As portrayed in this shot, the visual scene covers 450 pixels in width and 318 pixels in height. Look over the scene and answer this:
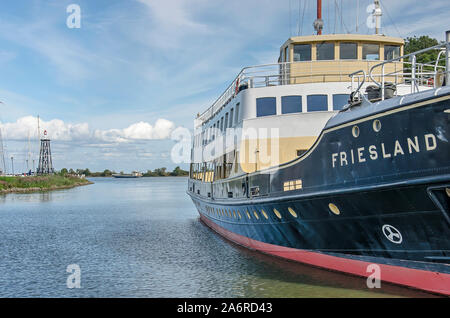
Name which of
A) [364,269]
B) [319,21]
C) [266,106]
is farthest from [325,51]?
[364,269]

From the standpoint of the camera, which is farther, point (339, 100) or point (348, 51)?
point (348, 51)

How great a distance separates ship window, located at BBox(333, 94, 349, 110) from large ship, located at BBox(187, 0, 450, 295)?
3cm

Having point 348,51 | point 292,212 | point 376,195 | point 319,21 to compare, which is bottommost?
point 292,212

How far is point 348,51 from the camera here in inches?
581

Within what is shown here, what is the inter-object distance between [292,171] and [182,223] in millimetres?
15750

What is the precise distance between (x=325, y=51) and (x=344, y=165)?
7.01m

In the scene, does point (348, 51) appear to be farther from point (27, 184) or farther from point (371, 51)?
point (27, 184)

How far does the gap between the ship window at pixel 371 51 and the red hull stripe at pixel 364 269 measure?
7.58 m

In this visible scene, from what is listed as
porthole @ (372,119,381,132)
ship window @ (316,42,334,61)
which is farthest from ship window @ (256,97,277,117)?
porthole @ (372,119,381,132)

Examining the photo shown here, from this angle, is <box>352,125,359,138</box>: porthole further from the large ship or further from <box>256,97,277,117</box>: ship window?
<box>256,97,277,117</box>: ship window

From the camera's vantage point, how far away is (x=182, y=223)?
25.5m

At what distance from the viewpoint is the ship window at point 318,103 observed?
13.1 metres

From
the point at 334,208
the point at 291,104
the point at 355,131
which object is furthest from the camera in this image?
the point at 291,104

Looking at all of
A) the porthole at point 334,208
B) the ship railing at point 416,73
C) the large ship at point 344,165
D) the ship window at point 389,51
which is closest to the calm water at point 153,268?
the large ship at point 344,165
